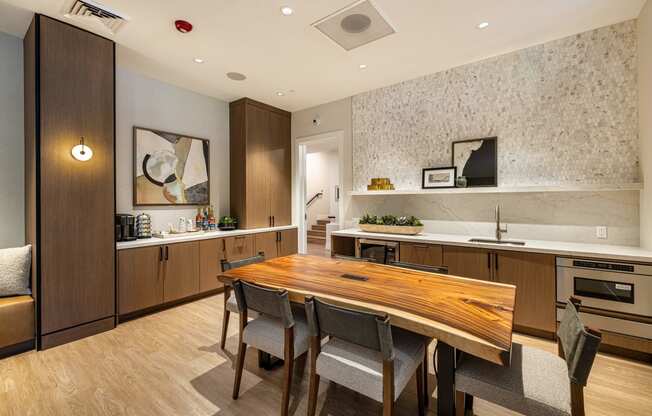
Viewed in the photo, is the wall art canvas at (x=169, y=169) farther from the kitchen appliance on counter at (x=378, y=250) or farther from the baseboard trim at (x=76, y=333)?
the kitchen appliance on counter at (x=378, y=250)

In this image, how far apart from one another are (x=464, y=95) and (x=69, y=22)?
4284 millimetres

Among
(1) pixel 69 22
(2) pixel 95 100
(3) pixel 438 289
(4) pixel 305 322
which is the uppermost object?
(1) pixel 69 22

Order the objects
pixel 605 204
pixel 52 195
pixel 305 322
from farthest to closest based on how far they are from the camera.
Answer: pixel 605 204
pixel 52 195
pixel 305 322

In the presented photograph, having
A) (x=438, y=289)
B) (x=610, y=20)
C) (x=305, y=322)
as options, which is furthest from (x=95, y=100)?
(x=610, y=20)

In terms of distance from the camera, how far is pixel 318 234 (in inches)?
341

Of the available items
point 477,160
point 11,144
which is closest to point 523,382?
point 477,160

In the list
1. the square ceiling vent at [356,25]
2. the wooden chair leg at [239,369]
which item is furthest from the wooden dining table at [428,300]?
the square ceiling vent at [356,25]

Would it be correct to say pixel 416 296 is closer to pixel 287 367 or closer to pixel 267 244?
pixel 287 367

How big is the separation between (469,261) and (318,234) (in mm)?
5915

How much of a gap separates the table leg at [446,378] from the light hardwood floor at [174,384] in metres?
0.37

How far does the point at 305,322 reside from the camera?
6.42ft

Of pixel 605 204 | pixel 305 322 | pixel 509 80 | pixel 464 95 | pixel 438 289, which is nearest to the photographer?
pixel 438 289

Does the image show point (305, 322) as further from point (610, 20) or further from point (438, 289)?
point (610, 20)

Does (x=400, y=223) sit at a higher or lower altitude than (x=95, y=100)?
lower
